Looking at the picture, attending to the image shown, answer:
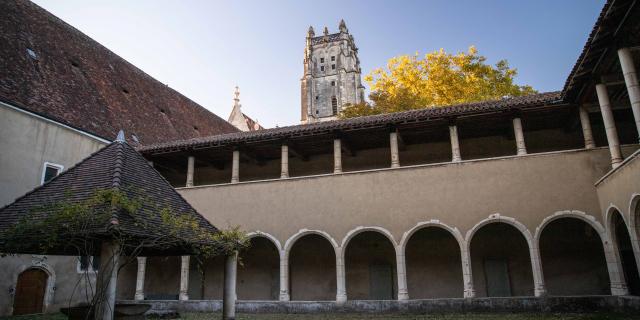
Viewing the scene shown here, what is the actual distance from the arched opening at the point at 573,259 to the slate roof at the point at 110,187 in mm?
11131

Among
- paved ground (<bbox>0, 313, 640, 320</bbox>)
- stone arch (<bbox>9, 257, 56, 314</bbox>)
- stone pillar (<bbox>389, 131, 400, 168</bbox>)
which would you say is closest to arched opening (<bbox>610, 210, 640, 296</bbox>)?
paved ground (<bbox>0, 313, 640, 320</bbox>)

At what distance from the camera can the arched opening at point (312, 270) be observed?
54.6ft

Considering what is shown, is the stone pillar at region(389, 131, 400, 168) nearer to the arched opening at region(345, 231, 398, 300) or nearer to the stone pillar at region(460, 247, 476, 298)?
the arched opening at region(345, 231, 398, 300)

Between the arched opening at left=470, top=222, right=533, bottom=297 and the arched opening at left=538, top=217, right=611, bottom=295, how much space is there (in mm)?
626

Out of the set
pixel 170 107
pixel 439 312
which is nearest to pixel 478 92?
pixel 439 312

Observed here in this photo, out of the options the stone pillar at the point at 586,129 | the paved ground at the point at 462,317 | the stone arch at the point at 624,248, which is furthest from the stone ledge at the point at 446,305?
the stone pillar at the point at 586,129

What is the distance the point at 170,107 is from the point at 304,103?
26.7 m

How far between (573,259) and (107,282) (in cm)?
1350

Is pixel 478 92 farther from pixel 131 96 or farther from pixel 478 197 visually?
pixel 131 96

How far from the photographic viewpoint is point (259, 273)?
17.7 m

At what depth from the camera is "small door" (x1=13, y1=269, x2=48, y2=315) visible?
1512 cm

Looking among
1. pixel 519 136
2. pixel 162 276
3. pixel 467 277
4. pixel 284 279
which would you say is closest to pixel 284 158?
pixel 284 279

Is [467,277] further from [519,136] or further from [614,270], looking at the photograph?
[519,136]

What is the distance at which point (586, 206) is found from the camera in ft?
42.7
